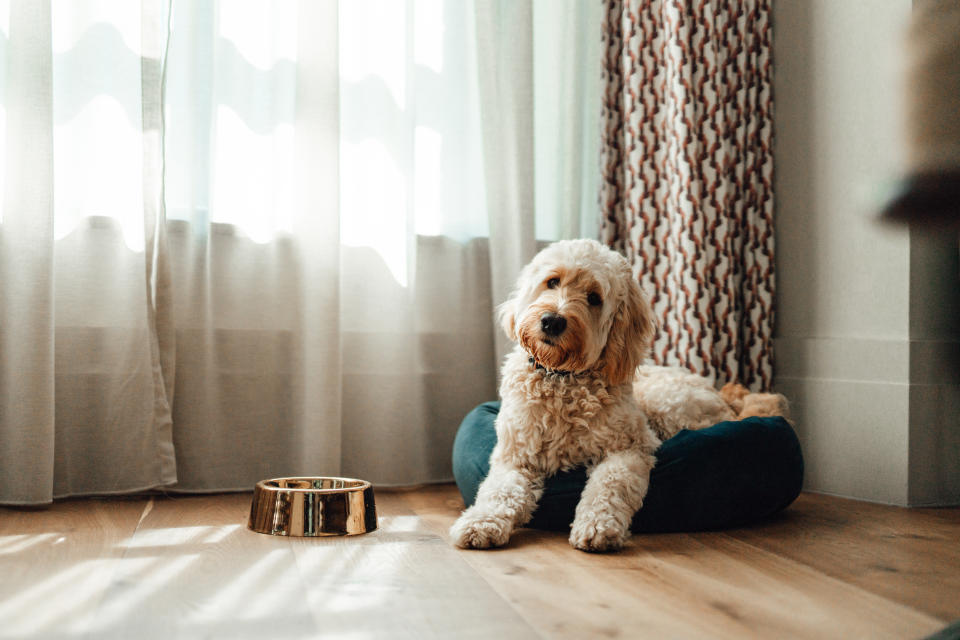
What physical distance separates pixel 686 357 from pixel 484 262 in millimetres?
856

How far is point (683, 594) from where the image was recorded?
141cm

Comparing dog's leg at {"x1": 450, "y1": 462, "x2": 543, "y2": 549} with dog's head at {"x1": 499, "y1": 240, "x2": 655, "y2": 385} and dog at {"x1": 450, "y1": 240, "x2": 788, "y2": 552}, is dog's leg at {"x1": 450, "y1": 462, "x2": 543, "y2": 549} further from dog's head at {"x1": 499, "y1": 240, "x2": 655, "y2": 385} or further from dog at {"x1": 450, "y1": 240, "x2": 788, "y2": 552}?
dog's head at {"x1": 499, "y1": 240, "x2": 655, "y2": 385}

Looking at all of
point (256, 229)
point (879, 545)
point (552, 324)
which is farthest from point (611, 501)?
point (256, 229)

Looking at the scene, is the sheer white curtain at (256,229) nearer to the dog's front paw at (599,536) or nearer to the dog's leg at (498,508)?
the dog's leg at (498,508)

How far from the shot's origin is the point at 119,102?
7.84ft

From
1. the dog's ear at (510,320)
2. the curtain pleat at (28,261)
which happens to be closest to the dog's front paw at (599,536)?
the dog's ear at (510,320)

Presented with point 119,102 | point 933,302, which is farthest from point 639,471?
point 119,102

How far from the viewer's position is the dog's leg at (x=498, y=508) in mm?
1719

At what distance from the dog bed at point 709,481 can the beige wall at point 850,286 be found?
0.57m

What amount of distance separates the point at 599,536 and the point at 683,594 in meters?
0.30

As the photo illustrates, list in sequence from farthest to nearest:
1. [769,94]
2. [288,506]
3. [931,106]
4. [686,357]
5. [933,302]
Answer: [769,94] → [686,357] → [933,302] → [288,506] → [931,106]

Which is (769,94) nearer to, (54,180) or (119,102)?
(119,102)

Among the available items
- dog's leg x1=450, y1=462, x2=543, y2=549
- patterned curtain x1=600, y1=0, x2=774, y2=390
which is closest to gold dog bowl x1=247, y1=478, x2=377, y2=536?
dog's leg x1=450, y1=462, x2=543, y2=549

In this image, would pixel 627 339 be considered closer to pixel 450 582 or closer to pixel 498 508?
pixel 498 508
